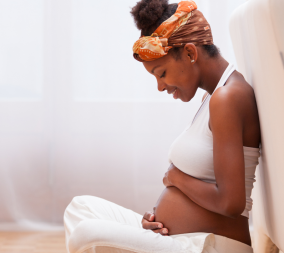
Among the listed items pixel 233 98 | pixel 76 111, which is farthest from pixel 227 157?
pixel 76 111

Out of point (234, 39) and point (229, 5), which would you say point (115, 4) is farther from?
point (234, 39)

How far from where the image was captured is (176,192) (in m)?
0.97

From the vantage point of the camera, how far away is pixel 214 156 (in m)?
0.83

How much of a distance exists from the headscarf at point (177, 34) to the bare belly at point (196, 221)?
0.42 m

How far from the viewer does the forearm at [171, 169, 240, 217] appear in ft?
2.68

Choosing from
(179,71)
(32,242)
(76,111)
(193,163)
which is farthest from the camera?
(76,111)

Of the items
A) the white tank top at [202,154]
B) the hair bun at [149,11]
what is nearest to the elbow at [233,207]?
the white tank top at [202,154]

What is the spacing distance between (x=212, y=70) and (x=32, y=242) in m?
1.46

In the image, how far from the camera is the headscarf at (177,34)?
98 centimetres

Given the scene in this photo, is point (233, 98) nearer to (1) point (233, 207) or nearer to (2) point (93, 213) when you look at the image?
(1) point (233, 207)

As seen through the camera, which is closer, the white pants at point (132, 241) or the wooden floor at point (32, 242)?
the white pants at point (132, 241)

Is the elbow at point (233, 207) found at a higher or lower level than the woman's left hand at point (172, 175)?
lower

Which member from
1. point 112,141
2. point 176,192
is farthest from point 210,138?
point 112,141

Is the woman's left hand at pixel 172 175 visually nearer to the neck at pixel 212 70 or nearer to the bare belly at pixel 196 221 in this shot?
the bare belly at pixel 196 221
